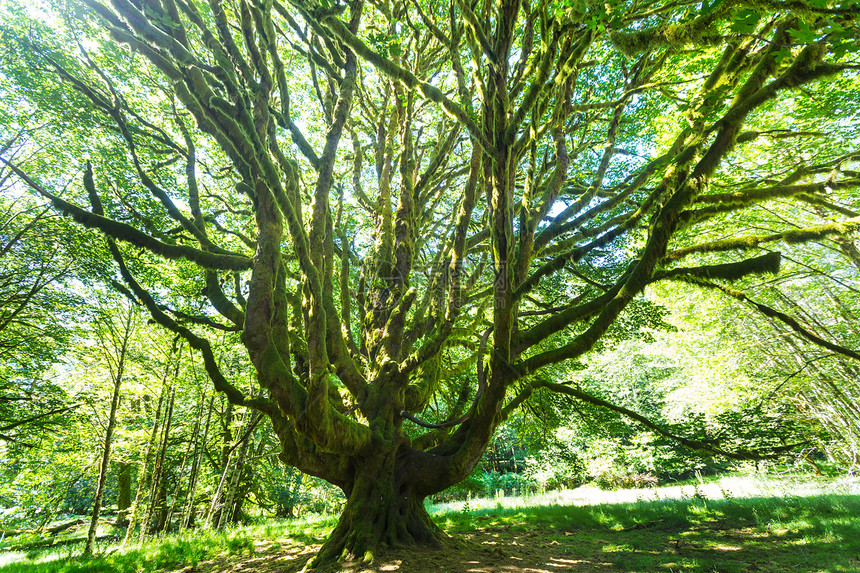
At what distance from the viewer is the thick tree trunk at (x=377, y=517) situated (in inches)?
175

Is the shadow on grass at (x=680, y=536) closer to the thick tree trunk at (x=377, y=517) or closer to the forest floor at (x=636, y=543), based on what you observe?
the forest floor at (x=636, y=543)

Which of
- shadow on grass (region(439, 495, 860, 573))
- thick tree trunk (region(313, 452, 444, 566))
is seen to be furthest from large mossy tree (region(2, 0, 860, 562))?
shadow on grass (region(439, 495, 860, 573))

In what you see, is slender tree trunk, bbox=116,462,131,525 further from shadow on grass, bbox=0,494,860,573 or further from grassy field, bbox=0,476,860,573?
shadow on grass, bbox=0,494,860,573

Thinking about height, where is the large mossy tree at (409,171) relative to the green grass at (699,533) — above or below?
above

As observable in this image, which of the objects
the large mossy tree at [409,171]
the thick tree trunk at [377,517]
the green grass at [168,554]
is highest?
the large mossy tree at [409,171]

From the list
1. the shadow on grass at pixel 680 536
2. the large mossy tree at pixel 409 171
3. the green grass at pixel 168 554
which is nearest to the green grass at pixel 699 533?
the shadow on grass at pixel 680 536

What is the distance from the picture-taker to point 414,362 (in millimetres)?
5223

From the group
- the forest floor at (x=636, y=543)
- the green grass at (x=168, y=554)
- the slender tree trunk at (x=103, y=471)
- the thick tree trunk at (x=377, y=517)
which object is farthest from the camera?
the slender tree trunk at (x=103, y=471)

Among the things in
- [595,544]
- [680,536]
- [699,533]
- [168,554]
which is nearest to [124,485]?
[168,554]

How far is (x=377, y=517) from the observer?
4.77 metres

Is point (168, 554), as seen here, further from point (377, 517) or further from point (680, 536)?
point (680, 536)

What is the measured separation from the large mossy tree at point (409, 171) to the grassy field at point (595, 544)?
4.27 ft

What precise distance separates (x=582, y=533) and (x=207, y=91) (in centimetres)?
924

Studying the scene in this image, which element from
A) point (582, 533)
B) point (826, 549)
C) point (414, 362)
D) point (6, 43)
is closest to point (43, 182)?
point (6, 43)
